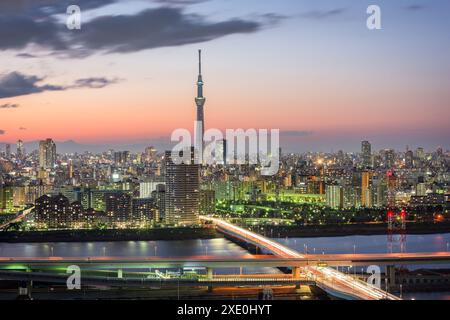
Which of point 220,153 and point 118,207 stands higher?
point 220,153

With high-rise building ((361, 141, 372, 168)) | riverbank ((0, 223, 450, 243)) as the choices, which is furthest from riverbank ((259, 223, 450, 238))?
high-rise building ((361, 141, 372, 168))

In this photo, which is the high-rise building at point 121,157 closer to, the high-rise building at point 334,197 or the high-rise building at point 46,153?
the high-rise building at point 46,153

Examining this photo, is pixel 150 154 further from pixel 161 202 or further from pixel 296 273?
pixel 296 273

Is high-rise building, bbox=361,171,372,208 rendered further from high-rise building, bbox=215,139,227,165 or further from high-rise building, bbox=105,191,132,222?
high-rise building, bbox=105,191,132,222

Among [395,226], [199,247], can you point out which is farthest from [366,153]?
[199,247]

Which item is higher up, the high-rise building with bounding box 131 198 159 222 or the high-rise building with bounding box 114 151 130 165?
the high-rise building with bounding box 114 151 130 165

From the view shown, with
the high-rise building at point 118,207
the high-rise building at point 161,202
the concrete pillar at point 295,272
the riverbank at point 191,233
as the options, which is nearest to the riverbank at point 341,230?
the riverbank at point 191,233
